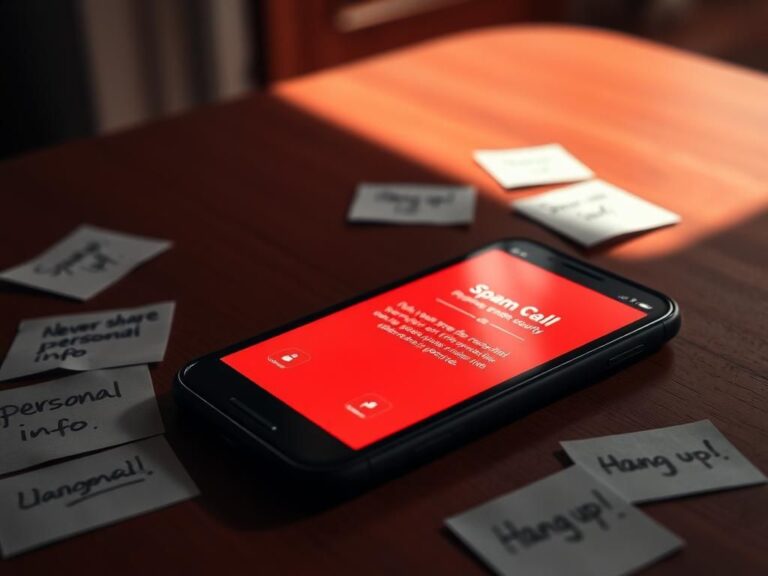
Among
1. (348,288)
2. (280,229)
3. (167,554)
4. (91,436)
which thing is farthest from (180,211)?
(167,554)

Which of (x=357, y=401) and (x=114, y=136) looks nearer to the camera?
(x=357, y=401)

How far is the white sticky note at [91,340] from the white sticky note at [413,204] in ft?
0.65

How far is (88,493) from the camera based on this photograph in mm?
553

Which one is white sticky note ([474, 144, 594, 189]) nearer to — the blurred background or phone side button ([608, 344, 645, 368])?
phone side button ([608, 344, 645, 368])

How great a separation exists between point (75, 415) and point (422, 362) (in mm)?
204

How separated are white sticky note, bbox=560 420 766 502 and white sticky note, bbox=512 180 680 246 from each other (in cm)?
25

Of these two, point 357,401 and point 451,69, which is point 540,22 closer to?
point 451,69

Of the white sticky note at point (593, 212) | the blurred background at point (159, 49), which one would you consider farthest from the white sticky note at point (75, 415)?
the blurred background at point (159, 49)

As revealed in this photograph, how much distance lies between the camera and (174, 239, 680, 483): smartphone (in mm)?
559

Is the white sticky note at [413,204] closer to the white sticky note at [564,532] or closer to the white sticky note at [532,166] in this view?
the white sticky note at [532,166]

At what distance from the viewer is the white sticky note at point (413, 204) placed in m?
0.85

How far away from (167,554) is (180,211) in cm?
41

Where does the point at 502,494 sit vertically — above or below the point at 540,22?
above

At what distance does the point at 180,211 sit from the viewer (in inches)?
34.4
